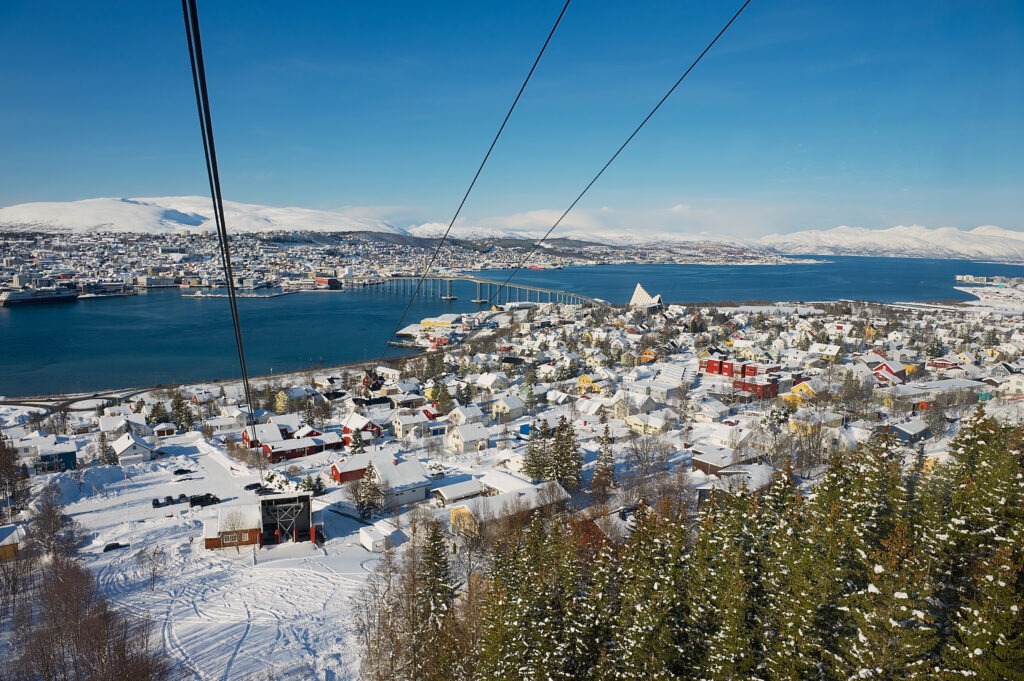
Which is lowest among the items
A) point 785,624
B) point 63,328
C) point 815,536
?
point 63,328

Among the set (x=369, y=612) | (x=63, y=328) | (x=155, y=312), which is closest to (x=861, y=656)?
(x=369, y=612)

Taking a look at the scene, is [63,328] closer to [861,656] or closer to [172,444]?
[172,444]

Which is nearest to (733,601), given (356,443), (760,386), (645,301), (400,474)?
(400,474)

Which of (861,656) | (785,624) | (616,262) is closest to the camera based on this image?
(861,656)

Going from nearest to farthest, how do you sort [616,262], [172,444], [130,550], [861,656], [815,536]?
[861,656] → [815,536] → [130,550] → [172,444] → [616,262]

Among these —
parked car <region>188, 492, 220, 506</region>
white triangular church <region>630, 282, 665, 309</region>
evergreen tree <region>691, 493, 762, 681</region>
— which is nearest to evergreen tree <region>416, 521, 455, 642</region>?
evergreen tree <region>691, 493, 762, 681</region>

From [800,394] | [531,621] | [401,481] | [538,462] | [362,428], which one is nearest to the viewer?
[531,621]

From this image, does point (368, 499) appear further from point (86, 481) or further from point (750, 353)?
point (750, 353)
